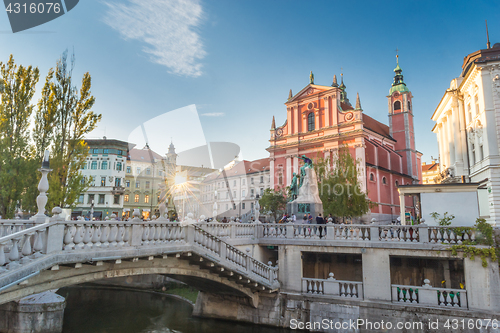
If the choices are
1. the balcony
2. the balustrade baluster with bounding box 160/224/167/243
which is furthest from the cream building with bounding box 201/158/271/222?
the balustrade baluster with bounding box 160/224/167/243

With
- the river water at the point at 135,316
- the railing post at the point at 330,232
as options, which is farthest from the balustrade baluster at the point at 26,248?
the railing post at the point at 330,232

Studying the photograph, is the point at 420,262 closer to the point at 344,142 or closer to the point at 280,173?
the point at 344,142

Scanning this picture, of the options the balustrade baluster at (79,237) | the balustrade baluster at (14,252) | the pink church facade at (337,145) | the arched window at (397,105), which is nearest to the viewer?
the balustrade baluster at (14,252)

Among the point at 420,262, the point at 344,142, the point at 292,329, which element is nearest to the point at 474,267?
the point at 420,262

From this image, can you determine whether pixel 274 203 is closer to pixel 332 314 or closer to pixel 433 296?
pixel 332 314

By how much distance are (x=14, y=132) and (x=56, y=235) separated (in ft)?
46.9

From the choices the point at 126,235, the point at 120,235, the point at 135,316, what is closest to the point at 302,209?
the point at 135,316

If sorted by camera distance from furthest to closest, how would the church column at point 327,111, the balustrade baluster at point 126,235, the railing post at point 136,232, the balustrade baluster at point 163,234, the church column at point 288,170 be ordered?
the church column at point 288,170 → the church column at point 327,111 → the balustrade baluster at point 163,234 → the railing post at point 136,232 → the balustrade baluster at point 126,235

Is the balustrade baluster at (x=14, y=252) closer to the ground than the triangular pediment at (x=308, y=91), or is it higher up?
closer to the ground

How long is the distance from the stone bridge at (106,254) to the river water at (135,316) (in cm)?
346

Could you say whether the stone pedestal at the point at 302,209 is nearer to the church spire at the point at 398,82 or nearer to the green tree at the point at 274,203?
the green tree at the point at 274,203

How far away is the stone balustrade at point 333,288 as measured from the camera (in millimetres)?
15981

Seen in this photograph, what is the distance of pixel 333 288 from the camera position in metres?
16.5

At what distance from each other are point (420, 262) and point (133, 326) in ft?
52.0
